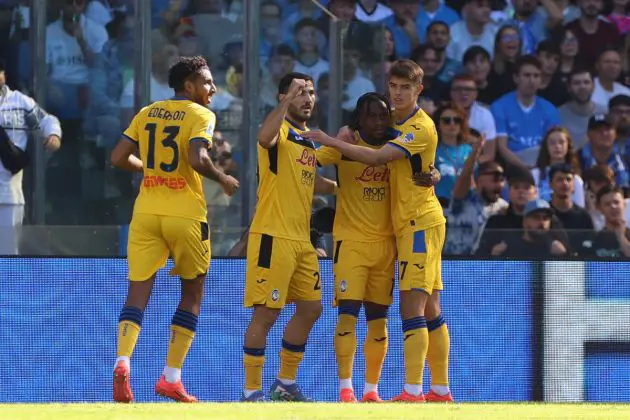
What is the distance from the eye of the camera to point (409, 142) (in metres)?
8.01

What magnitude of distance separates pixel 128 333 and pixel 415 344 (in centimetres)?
169

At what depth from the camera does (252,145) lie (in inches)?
424

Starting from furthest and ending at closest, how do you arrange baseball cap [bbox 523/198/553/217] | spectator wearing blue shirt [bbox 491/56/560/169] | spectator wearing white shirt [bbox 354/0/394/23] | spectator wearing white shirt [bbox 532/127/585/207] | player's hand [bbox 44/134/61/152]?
spectator wearing white shirt [bbox 354/0/394/23]
spectator wearing blue shirt [bbox 491/56/560/169]
spectator wearing white shirt [bbox 532/127/585/207]
baseball cap [bbox 523/198/553/217]
player's hand [bbox 44/134/61/152]

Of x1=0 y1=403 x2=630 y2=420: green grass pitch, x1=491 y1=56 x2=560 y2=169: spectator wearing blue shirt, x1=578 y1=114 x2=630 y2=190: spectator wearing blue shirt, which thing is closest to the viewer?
x1=0 y1=403 x2=630 y2=420: green grass pitch

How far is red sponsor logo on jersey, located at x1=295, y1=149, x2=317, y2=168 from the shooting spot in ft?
26.2

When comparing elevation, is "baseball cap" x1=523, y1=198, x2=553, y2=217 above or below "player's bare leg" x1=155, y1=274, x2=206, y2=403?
above

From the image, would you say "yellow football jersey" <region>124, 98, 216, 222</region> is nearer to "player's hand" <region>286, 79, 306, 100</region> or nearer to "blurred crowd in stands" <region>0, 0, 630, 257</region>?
"player's hand" <region>286, 79, 306, 100</region>

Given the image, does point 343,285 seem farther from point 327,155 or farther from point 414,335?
point 327,155

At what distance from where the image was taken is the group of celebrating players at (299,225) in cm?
781

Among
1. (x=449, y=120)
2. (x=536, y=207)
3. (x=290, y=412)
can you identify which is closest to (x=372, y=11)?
(x=449, y=120)

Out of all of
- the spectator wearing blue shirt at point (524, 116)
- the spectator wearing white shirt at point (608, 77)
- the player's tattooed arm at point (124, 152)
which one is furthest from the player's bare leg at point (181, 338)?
the spectator wearing white shirt at point (608, 77)

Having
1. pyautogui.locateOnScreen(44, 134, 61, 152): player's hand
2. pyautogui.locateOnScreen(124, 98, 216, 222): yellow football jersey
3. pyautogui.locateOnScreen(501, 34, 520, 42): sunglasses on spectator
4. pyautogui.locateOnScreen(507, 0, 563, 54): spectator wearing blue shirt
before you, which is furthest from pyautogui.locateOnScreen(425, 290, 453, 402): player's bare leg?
pyautogui.locateOnScreen(507, 0, 563, 54): spectator wearing blue shirt

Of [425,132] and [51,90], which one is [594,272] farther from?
[51,90]

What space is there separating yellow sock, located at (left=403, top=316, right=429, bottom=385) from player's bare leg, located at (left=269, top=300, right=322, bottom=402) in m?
0.54
